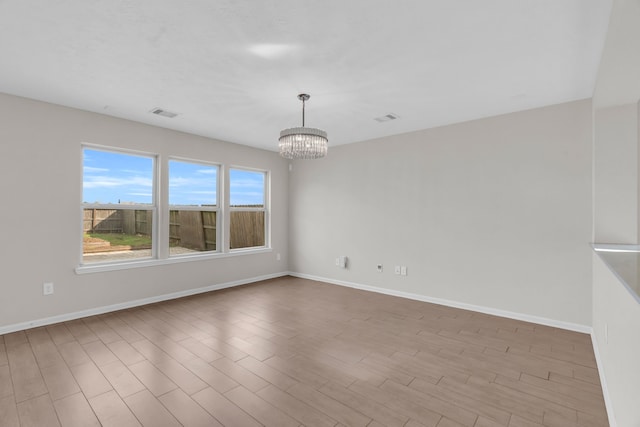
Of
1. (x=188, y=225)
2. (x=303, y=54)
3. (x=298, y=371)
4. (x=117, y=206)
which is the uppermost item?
(x=303, y=54)

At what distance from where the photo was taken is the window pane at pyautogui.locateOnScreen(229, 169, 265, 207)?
5.26 m

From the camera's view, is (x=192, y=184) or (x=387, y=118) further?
(x=192, y=184)

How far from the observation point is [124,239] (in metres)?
4.05

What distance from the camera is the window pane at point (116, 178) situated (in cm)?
376

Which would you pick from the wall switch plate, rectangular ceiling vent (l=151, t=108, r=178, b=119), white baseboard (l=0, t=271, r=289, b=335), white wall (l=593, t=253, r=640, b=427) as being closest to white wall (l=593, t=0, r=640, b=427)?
white wall (l=593, t=253, r=640, b=427)

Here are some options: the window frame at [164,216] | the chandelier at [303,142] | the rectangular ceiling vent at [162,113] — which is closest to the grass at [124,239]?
the window frame at [164,216]

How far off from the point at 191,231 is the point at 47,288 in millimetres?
1821

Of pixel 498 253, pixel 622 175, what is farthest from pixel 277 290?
pixel 622 175

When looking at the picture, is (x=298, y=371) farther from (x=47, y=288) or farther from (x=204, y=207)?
(x=204, y=207)

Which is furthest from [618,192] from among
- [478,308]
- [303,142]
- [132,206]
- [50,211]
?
[50,211]

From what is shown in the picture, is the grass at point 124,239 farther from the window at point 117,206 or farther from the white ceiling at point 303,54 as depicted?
the white ceiling at point 303,54

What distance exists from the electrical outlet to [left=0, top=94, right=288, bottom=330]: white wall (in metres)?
0.04

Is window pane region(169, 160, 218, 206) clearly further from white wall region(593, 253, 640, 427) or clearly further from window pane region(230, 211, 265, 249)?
white wall region(593, 253, 640, 427)

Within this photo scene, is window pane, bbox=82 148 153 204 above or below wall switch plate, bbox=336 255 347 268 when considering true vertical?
above
